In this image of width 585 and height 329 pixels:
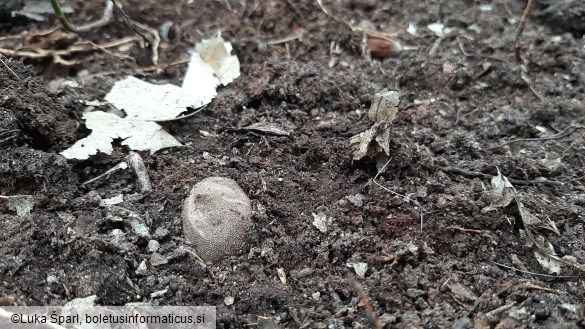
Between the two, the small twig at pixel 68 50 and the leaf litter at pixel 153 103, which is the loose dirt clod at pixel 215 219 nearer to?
the leaf litter at pixel 153 103

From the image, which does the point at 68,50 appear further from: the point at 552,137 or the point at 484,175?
the point at 552,137

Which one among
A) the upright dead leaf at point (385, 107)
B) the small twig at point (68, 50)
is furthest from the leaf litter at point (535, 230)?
the small twig at point (68, 50)

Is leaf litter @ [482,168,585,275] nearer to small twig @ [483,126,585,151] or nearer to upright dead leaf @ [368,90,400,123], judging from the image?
small twig @ [483,126,585,151]

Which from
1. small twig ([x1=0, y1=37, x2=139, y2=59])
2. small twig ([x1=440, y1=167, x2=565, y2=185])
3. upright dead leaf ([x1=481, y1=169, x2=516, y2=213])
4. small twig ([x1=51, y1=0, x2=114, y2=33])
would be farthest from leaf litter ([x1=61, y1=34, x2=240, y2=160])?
upright dead leaf ([x1=481, y1=169, x2=516, y2=213])

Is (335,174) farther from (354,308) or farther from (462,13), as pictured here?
(462,13)

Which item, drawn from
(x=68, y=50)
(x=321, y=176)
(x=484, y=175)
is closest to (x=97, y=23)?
(x=68, y=50)

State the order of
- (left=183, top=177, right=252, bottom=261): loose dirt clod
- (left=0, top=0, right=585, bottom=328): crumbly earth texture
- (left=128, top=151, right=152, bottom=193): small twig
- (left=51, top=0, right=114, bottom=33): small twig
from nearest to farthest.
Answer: (left=0, top=0, right=585, bottom=328): crumbly earth texture
(left=183, top=177, right=252, bottom=261): loose dirt clod
(left=128, top=151, right=152, bottom=193): small twig
(left=51, top=0, right=114, bottom=33): small twig
